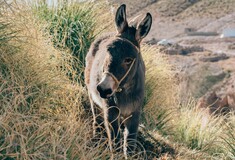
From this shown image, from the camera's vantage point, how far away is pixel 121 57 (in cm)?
548

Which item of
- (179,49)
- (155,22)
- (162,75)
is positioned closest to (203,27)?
(155,22)

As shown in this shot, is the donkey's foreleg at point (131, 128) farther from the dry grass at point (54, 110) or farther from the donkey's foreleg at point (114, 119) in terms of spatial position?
the dry grass at point (54, 110)

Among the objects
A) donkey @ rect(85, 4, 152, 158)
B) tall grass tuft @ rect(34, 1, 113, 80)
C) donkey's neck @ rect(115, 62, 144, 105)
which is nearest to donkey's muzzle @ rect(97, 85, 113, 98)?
donkey @ rect(85, 4, 152, 158)

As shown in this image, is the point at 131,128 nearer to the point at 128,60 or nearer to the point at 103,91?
the point at 128,60

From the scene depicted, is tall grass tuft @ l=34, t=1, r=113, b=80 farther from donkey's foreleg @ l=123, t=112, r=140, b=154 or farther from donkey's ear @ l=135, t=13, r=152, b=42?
donkey's ear @ l=135, t=13, r=152, b=42

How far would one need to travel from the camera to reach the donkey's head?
209 inches

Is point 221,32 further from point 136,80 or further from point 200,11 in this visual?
point 136,80

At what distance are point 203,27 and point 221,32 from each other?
8.03 ft

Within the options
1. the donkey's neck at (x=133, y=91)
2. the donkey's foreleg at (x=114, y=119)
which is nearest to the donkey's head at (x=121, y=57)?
the donkey's neck at (x=133, y=91)

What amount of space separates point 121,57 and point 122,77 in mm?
215

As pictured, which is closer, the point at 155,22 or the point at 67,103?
the point at 67,103

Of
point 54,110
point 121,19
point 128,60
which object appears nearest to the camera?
point 128,60

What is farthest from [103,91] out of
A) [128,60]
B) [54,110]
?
[54,110]

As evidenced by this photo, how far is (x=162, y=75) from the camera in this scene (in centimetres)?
1061
